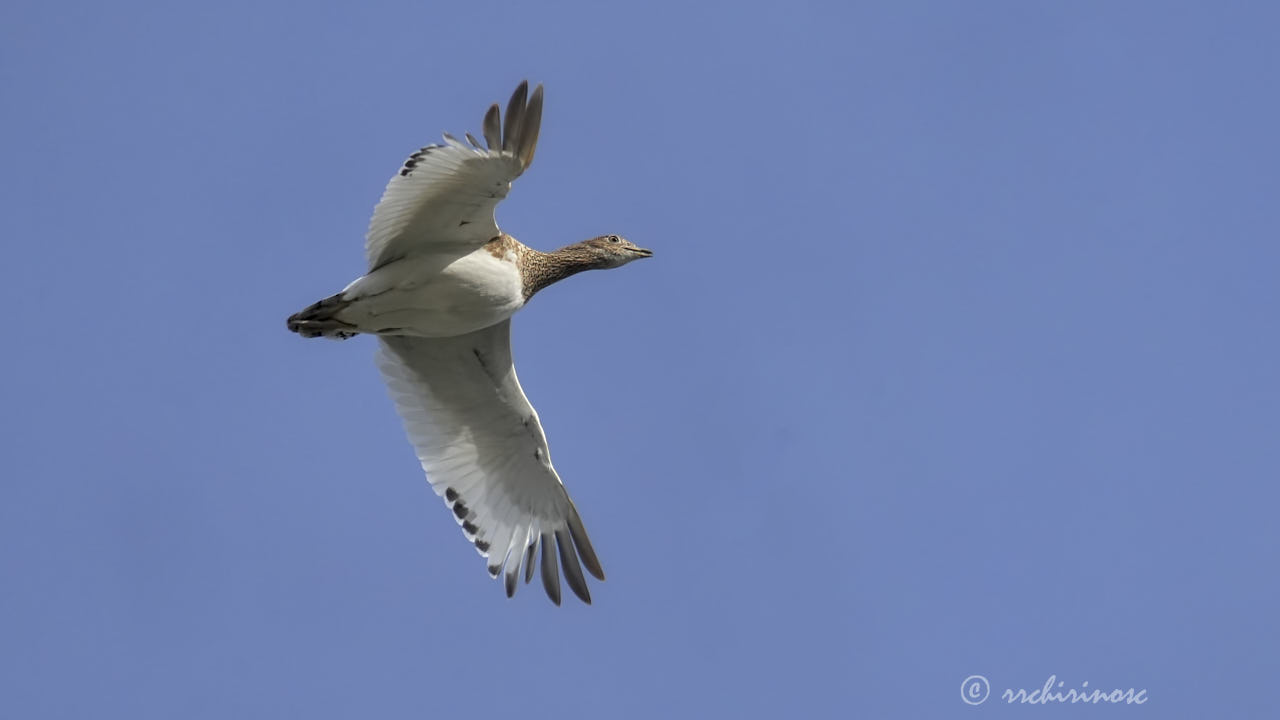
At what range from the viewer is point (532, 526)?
15.9m

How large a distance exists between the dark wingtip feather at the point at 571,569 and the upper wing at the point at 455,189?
3.43m

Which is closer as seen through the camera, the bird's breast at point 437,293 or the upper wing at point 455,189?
the upper wing at point 455,189

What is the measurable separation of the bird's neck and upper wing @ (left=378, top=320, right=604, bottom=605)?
69cm

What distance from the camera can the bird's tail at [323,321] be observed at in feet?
47.0

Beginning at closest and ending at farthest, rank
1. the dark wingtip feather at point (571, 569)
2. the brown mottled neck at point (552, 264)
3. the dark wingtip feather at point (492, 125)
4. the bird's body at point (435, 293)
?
the dark wingtip feather at point (492, 125) → the bird's body at point (435, 293) → the brown mottled neck at point (552, 264) → the dark wingtip feather at point (571, 569)

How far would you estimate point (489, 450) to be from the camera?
1608 cm

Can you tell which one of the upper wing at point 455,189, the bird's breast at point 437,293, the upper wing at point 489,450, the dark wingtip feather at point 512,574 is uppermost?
the upper wing at point 455,189

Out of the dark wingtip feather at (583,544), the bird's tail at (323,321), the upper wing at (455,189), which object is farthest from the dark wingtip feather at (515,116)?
the dark wingtip feather at (583,544)

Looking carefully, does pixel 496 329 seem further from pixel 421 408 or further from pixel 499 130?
pixel 499 130

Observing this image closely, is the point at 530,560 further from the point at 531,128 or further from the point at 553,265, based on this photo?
the point at 531,128

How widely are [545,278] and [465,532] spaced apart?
9.57 ft

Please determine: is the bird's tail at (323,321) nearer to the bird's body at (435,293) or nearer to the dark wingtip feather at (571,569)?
the bird's body at (435,293)

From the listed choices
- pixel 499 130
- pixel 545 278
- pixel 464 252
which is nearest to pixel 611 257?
pixel 545 278

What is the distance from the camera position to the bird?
13586 millimetres
